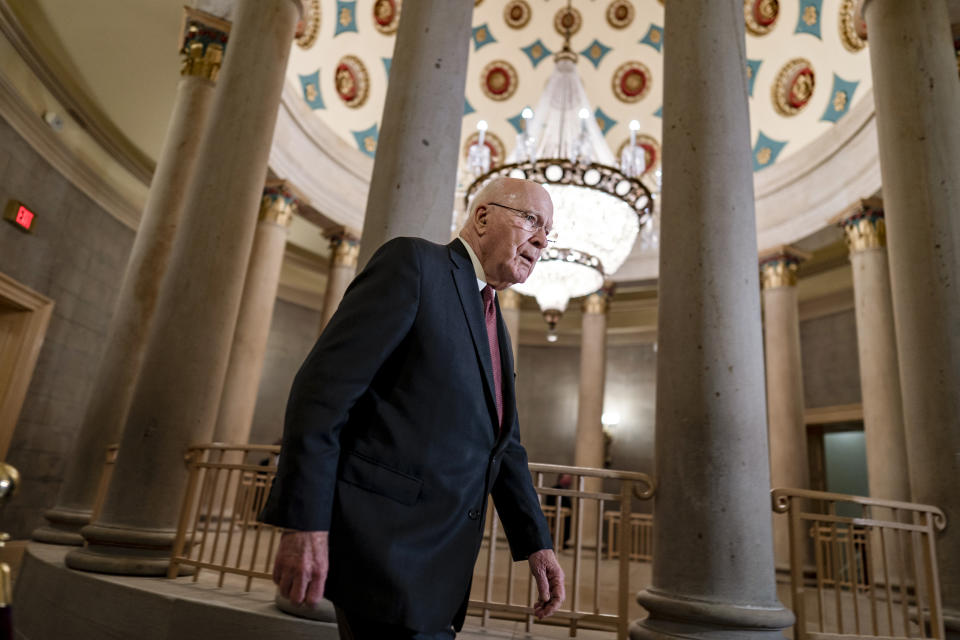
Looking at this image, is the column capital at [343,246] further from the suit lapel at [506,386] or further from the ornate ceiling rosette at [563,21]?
the suit lapel at [506,386]

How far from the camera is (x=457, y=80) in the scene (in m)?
3.82

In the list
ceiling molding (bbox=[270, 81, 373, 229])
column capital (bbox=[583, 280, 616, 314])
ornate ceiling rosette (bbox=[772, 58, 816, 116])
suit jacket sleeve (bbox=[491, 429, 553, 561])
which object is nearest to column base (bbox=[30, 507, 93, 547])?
suit jacket sleeve (bbox=[491, 429, 553, 561])

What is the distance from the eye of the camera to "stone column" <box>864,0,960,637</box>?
12.7 feet

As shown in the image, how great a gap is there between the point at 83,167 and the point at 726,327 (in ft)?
31.7

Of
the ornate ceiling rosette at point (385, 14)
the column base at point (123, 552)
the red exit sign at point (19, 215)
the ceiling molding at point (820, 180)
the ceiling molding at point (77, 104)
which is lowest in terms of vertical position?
the column base at point (123, 552)

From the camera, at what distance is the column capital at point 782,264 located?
34.5ft

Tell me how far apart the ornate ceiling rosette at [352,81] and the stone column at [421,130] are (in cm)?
880

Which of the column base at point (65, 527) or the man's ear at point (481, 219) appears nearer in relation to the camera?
the man's ear at point (481, 219)

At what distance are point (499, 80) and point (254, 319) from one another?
27.1ft

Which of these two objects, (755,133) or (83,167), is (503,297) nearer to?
(755,133)

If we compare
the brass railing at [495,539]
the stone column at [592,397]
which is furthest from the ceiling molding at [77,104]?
the stone column at [592,397]

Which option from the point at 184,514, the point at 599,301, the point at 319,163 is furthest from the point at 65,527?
the point at 599,301

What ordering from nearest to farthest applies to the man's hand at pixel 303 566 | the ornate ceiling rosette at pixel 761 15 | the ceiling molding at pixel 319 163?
the man's hand at pixel 303 566, the ceiling molding at pixel 319 163, the ornate ceiling rosette at pixel 761 15

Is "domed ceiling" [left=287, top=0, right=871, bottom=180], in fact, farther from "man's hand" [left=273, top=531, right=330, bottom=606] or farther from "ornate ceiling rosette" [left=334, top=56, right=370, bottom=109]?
"man's hand" [left=273, top=531, right=330, bottom=606]
